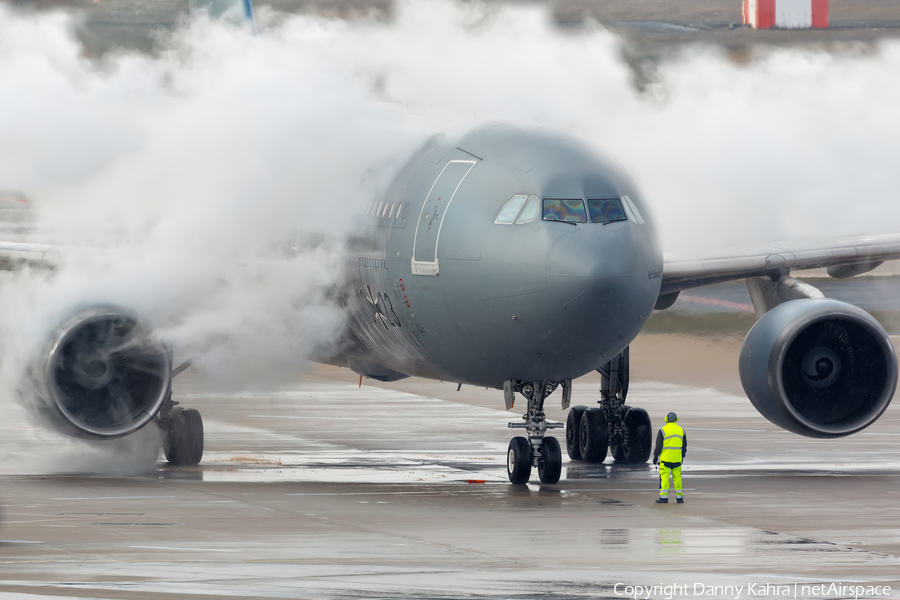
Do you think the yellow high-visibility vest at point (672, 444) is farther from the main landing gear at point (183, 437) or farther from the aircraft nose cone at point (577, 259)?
the main landing gear at point (183, 437)

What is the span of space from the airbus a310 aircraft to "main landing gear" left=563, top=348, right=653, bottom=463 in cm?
A: 3

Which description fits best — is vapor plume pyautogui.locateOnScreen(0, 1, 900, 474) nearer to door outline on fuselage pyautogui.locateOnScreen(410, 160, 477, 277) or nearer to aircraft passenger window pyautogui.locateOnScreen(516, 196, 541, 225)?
door outline on fuselage pyautogui.locateOnScreen(410, 160, 477, 277)

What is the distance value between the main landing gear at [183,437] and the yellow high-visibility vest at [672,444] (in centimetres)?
775

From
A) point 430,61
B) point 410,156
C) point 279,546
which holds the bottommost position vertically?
point 279,546

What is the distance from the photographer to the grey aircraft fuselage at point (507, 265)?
18.5 metres

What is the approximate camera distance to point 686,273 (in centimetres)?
2361

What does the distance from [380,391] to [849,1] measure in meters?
50.9

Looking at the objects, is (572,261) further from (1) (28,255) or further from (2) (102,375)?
(1) (28,255)

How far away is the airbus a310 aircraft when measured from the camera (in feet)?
61.3

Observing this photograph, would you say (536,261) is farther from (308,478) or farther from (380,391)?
(380,391)

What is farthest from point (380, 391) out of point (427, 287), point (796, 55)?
point (427, 287)

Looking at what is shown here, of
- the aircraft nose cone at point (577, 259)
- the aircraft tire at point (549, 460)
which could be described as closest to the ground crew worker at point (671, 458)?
the aircraft tire at point (549, 460)

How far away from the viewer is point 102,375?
22.0 m

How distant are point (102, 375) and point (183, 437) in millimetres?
2544
